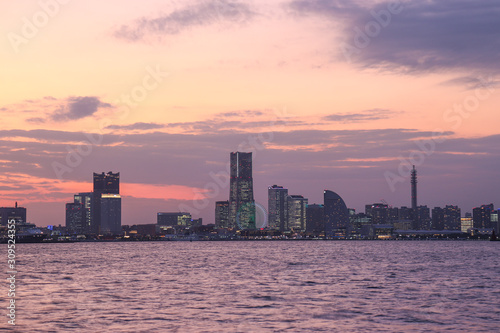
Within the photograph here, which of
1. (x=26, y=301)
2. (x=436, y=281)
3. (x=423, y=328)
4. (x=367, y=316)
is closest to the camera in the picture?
(x=423, y=328)

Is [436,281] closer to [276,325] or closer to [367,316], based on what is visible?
[367,316]

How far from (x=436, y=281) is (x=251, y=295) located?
3457cm

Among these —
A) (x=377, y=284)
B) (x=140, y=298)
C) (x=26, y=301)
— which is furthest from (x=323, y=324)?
(x=377, y=284)

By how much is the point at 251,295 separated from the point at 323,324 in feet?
72.8

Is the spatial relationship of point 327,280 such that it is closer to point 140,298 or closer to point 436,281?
point 436,281

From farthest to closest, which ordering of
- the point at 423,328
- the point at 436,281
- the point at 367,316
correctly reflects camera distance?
1. the point at 436,281
2. the point at 367,316
3. the point at 423,328

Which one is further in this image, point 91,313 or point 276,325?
point 91,313

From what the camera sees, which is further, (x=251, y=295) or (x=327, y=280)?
(x=327, y=280)

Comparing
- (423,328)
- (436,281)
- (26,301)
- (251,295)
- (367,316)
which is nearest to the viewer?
(423,328)

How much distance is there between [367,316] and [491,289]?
33368 mm

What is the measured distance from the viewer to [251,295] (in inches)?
2751

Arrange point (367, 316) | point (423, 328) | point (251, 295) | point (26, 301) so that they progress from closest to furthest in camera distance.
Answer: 1. point (423, 328)
2. point (367, 316)
3. point (26, 301)
4. point (251, 295)

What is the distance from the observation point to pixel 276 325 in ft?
158

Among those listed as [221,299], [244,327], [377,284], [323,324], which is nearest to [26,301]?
[221,299]
